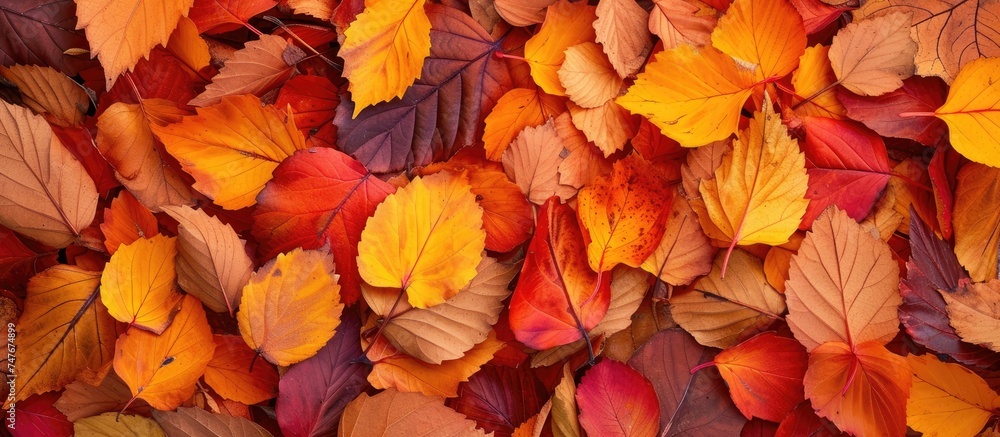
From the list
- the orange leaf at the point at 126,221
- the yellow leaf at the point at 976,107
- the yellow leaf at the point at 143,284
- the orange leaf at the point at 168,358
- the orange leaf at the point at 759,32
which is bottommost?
the orange leaf at the point at 168,358

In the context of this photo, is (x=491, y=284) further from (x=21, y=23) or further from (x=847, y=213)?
(x=21, y=23)

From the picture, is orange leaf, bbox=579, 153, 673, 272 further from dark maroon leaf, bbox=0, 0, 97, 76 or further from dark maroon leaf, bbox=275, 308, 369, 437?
dark maroon leaf, bbox=0, 0, 97, 76

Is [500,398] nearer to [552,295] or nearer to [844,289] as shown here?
[552,295]

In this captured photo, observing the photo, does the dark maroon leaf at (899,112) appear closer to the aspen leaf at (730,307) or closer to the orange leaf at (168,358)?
the aspen leaf at (730,307)

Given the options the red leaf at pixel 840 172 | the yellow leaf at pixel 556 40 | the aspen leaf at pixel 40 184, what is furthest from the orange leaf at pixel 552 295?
the aspen leaf at pixel 40 184

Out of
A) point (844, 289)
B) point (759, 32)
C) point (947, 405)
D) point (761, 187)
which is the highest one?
point (759, 32)

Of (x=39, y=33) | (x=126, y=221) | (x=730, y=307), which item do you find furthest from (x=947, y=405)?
(x=39, y=33)

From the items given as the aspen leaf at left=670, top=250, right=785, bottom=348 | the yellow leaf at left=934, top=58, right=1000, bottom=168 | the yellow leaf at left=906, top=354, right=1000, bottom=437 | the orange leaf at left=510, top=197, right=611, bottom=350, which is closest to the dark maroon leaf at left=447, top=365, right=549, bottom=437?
the orange leaf at left=510, top=197, right=611, bottom=350
